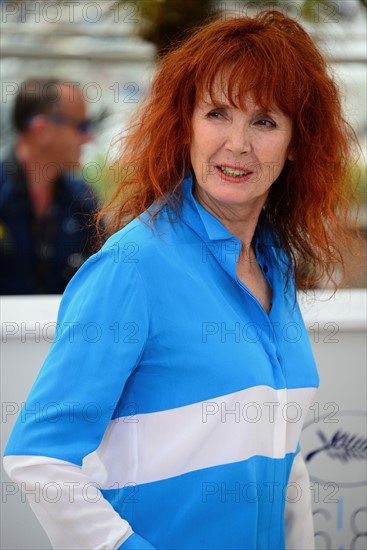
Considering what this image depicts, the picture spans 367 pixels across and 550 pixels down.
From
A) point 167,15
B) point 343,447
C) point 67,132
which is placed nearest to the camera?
point 343,447

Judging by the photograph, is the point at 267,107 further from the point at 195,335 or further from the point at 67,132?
the point at 67,132

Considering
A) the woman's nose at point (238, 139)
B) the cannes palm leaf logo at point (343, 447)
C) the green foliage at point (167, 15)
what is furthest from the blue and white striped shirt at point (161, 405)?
the green foliage at point (167, 15)

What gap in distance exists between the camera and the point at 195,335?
142 centimetres

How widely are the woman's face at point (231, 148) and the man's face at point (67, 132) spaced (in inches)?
108

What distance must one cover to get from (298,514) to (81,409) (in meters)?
0.73

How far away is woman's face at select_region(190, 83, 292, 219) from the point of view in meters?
1.59

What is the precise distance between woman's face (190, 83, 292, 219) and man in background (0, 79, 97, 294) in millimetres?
1618

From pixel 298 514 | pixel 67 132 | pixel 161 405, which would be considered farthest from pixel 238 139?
pixel 67 132

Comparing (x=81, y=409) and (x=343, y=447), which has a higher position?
(x=81, y=409)

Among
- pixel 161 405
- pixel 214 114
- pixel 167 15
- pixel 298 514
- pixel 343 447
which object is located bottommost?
pixel 343 447

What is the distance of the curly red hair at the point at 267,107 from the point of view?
158cm

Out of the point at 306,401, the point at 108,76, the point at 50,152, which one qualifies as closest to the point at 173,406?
the point at 306,401

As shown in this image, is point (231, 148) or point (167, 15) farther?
point (167, 15)

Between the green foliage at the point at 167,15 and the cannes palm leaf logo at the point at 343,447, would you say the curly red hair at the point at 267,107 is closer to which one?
the cannes palm leaf logo at the point at 343,447
